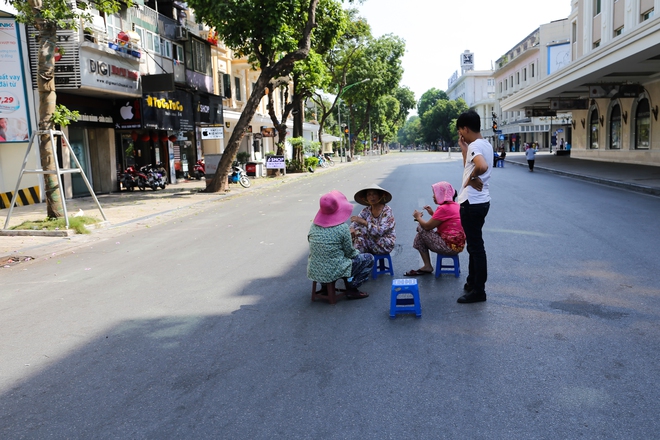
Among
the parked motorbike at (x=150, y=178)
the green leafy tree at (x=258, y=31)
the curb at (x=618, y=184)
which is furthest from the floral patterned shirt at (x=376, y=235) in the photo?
the parked motorbike at (x=150, y=178)

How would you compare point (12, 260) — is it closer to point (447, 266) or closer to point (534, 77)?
point (447, 266)

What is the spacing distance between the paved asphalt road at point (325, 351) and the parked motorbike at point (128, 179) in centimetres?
1530

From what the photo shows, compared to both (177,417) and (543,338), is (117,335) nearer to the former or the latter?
(177,417)

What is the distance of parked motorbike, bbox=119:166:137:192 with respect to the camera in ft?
75.8

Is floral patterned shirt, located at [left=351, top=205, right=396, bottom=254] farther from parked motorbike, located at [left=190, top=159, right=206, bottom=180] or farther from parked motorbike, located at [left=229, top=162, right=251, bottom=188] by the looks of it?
parked motorbike, located at [left=190, top=159, right=206, bottom=180]

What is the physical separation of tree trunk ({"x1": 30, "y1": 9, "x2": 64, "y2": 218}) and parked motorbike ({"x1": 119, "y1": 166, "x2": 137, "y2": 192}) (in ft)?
36.3

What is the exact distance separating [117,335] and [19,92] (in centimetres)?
1507

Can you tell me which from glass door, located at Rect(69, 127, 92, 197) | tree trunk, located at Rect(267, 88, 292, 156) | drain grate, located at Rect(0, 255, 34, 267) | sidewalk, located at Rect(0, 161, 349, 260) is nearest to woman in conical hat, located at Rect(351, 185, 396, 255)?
drain grate, located at Rect(0, 255, 34, 267)

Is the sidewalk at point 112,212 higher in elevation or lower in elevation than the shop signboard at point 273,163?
lower

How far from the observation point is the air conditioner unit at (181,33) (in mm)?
26562

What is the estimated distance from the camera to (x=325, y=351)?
4434mm

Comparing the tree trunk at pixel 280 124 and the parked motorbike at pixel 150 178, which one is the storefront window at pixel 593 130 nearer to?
the tree trunk at pixel 280 124

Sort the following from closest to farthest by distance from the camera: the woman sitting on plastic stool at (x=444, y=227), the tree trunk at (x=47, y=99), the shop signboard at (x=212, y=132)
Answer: the woman sitting on plastic stool at (x=444, y=227), the tree trunk at (x=47, y=99), the shop signboard at (x=212, y=132)

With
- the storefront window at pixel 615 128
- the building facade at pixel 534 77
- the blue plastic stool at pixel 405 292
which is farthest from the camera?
the building facade at pixel 534 77
